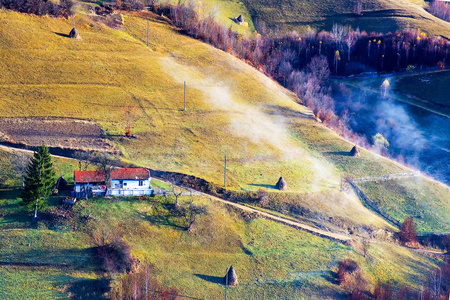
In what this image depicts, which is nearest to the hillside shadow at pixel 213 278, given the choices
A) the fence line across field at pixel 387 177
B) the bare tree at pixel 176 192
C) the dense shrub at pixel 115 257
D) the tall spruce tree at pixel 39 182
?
the dense shrub at pixel 115 257

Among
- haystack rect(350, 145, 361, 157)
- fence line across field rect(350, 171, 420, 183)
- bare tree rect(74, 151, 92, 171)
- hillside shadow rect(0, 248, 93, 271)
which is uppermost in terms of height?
bare tree rect(74, 151, 92, 171)

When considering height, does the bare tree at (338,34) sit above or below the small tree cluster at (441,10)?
below

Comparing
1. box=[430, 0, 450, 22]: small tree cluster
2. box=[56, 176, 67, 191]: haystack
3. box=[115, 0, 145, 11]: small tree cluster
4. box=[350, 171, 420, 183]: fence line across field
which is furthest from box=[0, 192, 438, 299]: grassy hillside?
box=[430, 0, 450, 22]: small tree cluster

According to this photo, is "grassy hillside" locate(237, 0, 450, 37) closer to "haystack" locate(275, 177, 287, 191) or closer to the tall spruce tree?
"haystack" locate(275, 177, 287, 191)

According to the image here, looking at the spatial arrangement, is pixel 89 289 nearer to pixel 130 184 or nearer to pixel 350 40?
pixel 130 184

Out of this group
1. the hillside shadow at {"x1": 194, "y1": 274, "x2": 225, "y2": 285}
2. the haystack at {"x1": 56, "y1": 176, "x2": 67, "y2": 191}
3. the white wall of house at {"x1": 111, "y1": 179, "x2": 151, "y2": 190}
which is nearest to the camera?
the hillside shadow at {"x1": 194, "y1": 274, "x2": 225, "y2": 285}

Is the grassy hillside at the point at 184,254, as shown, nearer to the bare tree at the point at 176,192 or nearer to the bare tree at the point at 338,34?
the bare tree at the point at 176,192

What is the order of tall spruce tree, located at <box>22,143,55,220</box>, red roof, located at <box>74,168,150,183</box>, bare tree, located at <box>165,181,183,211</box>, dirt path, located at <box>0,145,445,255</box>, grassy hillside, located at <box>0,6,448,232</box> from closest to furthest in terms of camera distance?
tall spruce tree, located at <box>22,143,55,220</box>, red roof, located at <box>74,168,150,183</box>, bare tree, located at <box>165,181,183,211</box>, dirt path, located at <box>0,145,445,255</box>, grassy hillside, located at <box>0,6,448,232</box>

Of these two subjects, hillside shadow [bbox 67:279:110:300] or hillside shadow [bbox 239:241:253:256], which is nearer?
hillside shadow [bbox 67:279:110:300]
